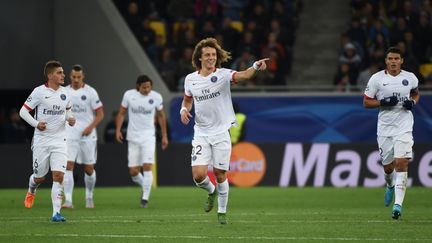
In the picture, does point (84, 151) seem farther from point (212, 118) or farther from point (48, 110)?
point (212, 118)

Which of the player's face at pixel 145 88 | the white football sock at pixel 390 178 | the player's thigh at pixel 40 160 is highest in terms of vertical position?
the player's face at pixel 145 88

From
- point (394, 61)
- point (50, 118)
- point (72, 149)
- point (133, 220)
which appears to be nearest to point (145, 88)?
point (72, 149)

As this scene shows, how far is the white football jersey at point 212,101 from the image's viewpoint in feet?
55.3

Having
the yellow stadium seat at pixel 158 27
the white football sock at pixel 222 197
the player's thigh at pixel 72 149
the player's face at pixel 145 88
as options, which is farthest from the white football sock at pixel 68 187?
the yellow stadium seat at pixel 158 27

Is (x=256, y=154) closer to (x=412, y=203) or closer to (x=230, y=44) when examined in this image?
(x=230, y=44)

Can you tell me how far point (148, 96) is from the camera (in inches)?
913

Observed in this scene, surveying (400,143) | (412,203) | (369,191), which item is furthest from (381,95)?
(369,191)

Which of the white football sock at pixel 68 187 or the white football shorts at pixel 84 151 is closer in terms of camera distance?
the white football sock at pixel 68 187

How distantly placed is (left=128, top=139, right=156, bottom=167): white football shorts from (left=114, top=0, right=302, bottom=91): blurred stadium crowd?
8.82 m

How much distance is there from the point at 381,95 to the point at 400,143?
849 millimetres

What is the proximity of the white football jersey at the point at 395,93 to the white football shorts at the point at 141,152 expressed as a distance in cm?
589

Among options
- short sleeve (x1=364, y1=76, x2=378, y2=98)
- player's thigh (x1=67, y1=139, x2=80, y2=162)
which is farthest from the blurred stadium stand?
short sleeve (x1=364, y1=76, x2=378, y2=98)

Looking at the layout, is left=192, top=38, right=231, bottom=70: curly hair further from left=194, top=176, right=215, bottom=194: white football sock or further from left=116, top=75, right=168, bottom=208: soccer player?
left=116, top=75, right=168, bottom=208: soccer player

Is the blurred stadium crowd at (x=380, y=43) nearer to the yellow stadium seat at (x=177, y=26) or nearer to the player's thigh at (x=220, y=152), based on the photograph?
the yellow stadium seat at (x=177, y=26)
